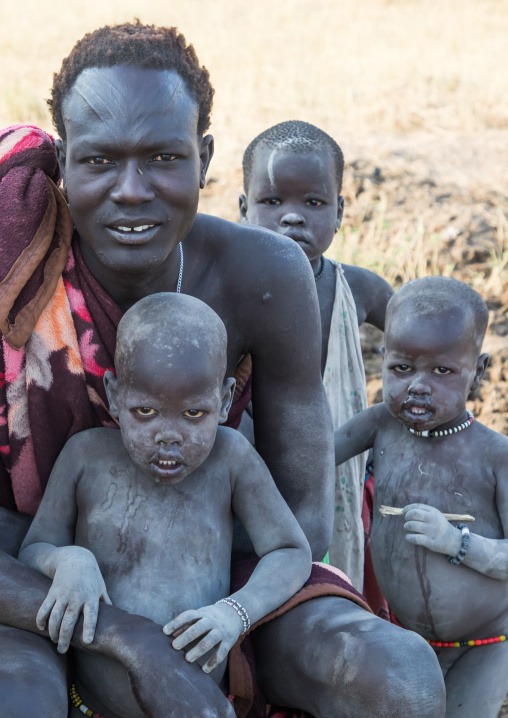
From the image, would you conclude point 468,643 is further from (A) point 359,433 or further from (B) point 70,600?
(B) point 70,600

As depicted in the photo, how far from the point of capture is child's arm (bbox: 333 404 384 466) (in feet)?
10.6

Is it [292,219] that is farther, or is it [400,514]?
[292,219]

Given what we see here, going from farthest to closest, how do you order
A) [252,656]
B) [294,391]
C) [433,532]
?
[433,532], [294,391], [252,656]

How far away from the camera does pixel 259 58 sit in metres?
12.3

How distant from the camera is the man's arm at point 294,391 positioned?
8.82 ft

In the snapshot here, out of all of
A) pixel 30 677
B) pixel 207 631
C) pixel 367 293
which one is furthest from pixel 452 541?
pixel 367 293

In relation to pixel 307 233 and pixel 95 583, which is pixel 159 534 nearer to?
pixel 95 583

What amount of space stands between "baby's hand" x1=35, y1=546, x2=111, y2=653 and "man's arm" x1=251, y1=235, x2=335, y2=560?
720mm

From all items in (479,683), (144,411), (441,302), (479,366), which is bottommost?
(479,683)

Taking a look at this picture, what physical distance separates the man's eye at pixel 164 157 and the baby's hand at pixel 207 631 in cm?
108

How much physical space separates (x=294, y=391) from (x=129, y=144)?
0.83 m

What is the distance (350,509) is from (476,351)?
1102 mm

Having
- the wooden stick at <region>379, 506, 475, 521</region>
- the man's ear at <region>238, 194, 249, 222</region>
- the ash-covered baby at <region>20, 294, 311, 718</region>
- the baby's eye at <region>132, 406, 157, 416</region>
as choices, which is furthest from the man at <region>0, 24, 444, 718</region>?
the man's ear at <region>238, 194, 249, 222</region>

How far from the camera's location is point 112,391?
2424 mm
